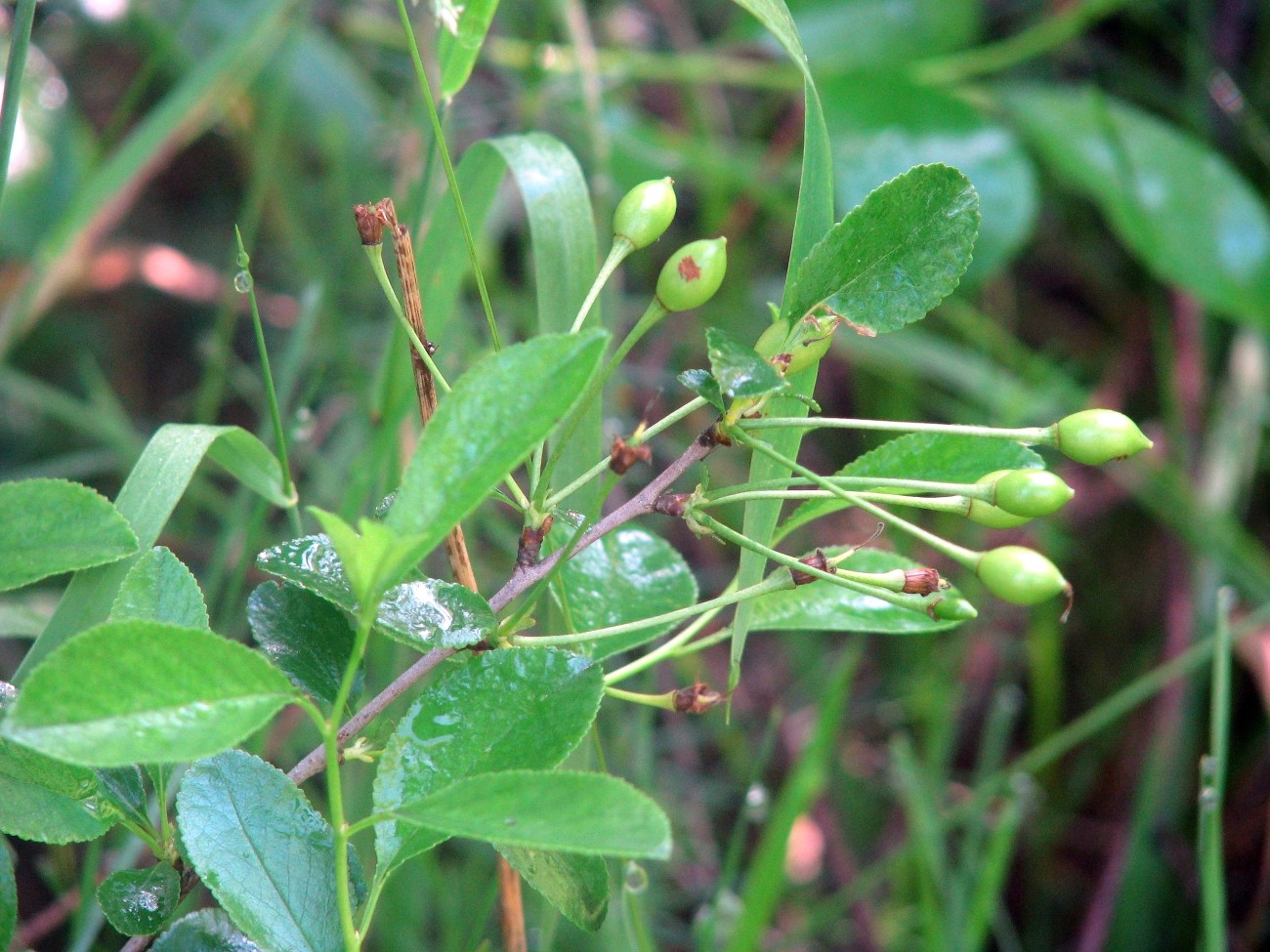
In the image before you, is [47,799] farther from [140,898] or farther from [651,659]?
[651,659]

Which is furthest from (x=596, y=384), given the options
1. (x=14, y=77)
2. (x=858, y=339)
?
(x=858, y=339)

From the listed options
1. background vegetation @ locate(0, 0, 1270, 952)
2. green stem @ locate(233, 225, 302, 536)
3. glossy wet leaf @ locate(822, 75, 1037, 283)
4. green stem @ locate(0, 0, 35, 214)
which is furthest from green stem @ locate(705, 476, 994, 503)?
glossy wet leaf @ locate(822, 75, 1037, 283)

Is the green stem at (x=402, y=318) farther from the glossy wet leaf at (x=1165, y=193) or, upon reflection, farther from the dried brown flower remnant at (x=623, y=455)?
the glossy wet leaf at (x=1165, y=193)

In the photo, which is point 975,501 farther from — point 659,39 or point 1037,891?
point 659,39

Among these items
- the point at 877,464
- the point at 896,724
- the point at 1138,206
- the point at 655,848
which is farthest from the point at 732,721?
the point at 655,848

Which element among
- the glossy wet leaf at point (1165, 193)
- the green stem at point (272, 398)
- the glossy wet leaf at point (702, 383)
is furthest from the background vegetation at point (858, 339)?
the glossy wet leaf at point (702, 383)
